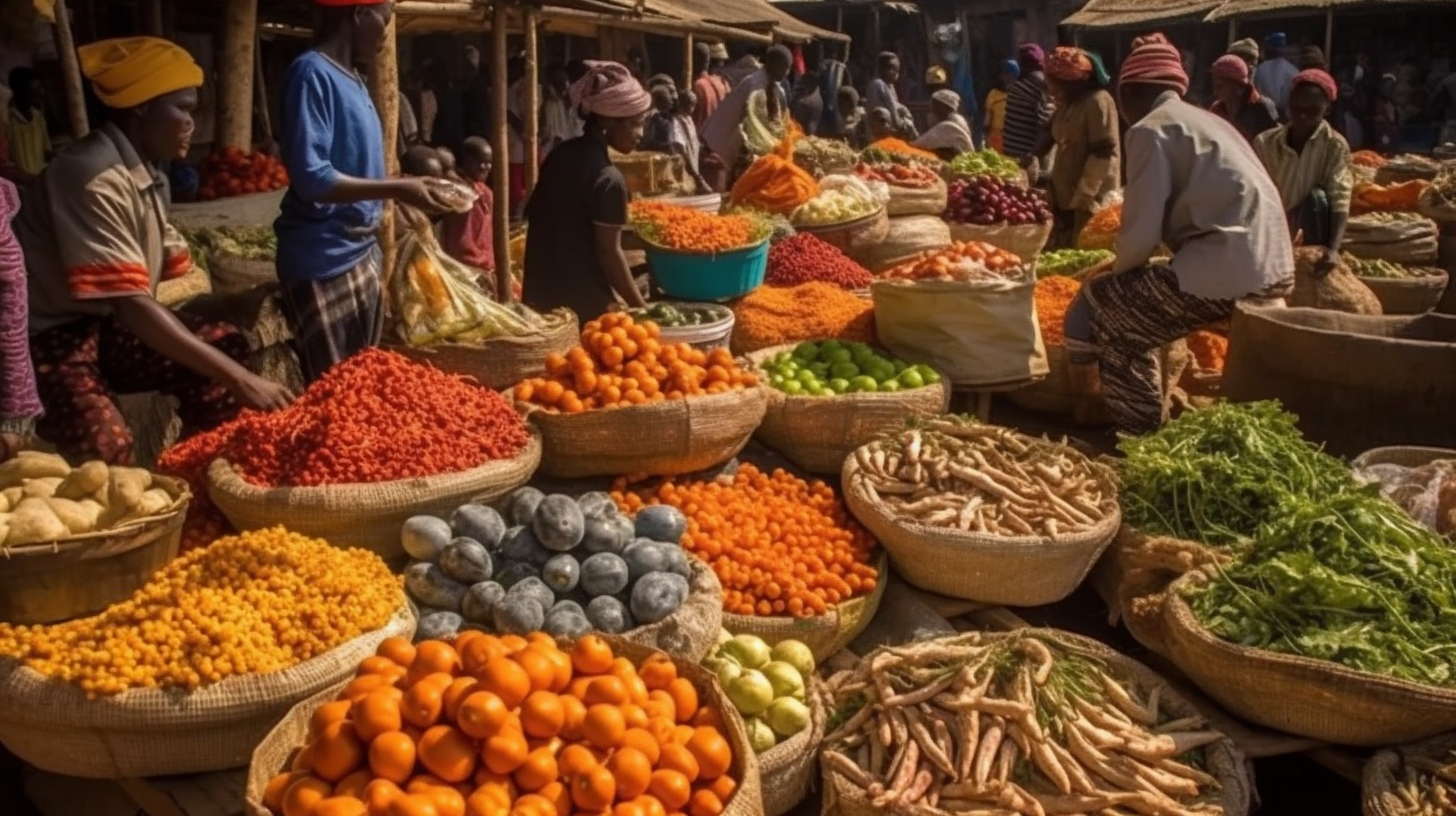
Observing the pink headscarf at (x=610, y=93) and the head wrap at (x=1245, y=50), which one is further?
the head wrap at (x=1245, y=50)

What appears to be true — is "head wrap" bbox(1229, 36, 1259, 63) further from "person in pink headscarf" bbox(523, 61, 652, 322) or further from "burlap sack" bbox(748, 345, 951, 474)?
"burlap sack" bbox(748, 345, 951, 474)

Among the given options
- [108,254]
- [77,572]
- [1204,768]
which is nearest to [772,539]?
[1204,768]

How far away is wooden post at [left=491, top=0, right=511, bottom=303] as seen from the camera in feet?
20.8

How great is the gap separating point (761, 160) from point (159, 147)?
14.9ft

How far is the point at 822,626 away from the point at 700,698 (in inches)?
35.7

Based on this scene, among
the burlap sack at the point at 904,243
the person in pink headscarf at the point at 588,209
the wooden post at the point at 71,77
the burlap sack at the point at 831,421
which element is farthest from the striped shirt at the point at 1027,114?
the wooden post at the point at 71,77

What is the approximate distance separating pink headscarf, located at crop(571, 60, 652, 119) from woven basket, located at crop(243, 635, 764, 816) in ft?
9.68

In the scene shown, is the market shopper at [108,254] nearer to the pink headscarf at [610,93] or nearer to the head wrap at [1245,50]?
the pink headscarf at [610,93]

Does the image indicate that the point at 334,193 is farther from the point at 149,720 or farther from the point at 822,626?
the point at 822,626

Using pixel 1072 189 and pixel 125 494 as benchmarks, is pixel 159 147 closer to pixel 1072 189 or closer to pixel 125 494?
pixel 125 494

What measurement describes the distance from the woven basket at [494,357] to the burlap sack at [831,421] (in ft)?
2.94

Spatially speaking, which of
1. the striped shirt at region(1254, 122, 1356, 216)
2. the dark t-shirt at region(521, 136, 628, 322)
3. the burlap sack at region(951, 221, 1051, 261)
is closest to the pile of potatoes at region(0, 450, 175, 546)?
the dark t-shirt at region(521, 136, 628, 322)

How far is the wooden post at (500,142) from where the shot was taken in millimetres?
6344

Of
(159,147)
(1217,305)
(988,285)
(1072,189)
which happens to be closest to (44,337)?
(159,147)
